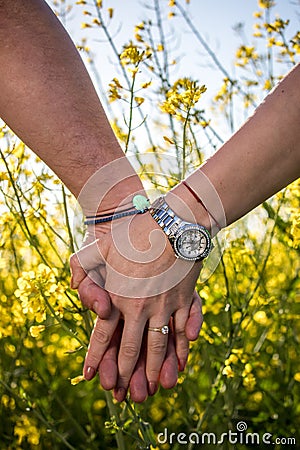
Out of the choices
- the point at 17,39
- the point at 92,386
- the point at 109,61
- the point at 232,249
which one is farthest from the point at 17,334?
the point at 17,39

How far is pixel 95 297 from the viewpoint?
1.63 m

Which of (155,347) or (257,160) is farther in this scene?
(155,347)

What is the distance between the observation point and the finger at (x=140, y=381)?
5.51 ft

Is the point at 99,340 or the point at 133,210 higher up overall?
the point at 133,210

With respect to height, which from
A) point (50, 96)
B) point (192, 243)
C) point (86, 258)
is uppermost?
point (50, 96)

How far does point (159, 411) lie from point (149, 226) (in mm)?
1441

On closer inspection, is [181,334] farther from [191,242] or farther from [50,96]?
[50,96]

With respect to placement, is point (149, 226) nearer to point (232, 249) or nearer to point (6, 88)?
point (6, 88)

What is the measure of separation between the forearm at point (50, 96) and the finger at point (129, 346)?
1.20ft

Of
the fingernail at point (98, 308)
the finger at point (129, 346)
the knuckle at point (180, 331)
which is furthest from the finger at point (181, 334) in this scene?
the fingernail at point (98, 308)

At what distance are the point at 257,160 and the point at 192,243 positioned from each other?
253mm

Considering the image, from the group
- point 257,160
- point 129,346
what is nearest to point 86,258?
point 129,346

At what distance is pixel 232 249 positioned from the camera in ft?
7.85

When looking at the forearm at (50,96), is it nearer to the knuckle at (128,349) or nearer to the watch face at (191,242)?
the watch face at (191,242)
